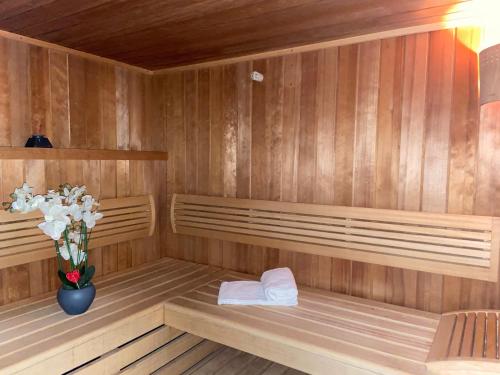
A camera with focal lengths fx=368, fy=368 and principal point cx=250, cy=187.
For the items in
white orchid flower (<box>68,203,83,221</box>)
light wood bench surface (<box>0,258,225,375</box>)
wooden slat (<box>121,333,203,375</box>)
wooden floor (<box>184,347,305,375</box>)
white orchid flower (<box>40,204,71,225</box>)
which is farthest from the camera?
wooden floor (<box>184,347,305,375</box>)

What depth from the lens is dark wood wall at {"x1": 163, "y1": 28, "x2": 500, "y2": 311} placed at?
6.24 ft

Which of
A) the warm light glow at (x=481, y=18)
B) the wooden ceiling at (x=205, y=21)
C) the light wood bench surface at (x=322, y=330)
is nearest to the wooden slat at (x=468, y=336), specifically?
the light wood bench surface at (x=322, y=330)

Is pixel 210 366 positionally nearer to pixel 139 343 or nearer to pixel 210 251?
pixel 139 343

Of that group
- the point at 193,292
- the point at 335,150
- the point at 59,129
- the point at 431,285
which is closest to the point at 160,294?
the point at 193,292

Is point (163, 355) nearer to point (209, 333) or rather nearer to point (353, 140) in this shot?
point (209, 333)

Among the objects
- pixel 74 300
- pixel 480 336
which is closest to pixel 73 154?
pixel 74 300

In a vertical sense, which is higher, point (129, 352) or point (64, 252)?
point (64, 252)

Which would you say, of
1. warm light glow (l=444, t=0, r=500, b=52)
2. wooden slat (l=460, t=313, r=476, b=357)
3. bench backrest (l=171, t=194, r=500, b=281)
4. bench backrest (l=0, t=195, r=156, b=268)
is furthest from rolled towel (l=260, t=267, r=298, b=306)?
warm light glow (l=444, t=0, r=500, b=52)

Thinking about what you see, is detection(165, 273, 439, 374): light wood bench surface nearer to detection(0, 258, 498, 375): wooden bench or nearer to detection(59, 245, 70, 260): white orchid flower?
detection(0, 258, 498, 375): wooden bench

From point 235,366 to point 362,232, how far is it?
1.21 m

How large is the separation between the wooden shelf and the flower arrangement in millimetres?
324

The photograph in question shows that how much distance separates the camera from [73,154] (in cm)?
233

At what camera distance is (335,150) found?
226 cm

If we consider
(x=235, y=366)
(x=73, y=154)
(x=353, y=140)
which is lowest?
(x=235, y=366)
